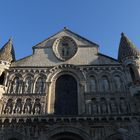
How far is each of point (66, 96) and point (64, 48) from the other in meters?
4.83

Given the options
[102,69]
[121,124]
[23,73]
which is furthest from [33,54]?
[121,124]

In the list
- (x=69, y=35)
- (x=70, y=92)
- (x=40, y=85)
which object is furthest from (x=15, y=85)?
(x=69, y=35)

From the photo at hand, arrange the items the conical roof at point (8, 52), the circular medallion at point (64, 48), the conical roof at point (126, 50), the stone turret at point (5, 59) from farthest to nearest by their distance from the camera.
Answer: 1. the circular medallion at point (64, 48)
2. the conical roof at point (8, 52)
3. the conical roof at point (126, 50)
4. the stone turret at point (5, 59)

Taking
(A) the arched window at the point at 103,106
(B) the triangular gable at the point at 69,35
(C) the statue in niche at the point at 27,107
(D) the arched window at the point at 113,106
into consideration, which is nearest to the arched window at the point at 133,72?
(D) the arched window at the point at 113,106

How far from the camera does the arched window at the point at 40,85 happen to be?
1798 centimetres

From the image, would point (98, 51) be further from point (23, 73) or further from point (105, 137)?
point (105, 137)

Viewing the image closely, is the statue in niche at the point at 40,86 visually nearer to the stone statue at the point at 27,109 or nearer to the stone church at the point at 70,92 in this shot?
the stone church at the point at 70,92

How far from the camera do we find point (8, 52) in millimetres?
20109

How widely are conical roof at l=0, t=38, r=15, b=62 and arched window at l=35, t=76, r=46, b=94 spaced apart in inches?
121

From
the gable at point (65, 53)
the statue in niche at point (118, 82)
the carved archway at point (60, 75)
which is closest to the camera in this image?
the carved archway at point (60, 75)

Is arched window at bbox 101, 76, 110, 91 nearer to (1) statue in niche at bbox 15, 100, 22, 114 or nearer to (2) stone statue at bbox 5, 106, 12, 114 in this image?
(1) statue in niche at bbox 15, 100, 22, 114

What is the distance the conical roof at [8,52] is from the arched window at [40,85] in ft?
10.1

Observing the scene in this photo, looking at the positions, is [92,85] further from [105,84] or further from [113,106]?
[113,106]

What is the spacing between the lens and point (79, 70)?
62.5 ft
